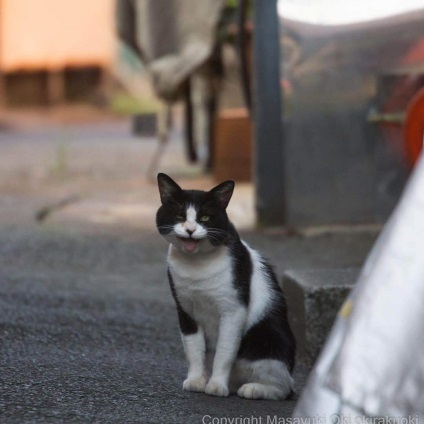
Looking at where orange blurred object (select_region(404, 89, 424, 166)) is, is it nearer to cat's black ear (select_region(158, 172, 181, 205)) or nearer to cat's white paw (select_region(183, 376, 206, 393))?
cat's black ear (select_region(158, 172, 181, 205))

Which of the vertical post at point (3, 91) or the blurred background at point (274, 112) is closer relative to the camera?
the blurred background at point (274, 112)

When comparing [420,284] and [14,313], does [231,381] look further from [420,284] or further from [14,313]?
[420,284]

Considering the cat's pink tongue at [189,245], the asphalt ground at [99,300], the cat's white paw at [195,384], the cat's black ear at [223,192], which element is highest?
the cat's black ear at [223,192]

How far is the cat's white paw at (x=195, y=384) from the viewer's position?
3.31 metres

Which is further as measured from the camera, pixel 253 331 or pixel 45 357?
pixel 45 357

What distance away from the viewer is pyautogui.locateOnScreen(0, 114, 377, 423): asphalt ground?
10.1 feet

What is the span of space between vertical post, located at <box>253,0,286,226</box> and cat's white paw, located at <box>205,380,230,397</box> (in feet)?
11.2

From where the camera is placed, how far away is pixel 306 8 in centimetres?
626

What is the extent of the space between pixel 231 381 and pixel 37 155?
30.3 feet

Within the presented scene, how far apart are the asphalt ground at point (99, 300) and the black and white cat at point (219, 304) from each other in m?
0.09

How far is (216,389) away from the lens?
327cm

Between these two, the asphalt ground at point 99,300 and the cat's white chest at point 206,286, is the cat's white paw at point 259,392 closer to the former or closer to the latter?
the asphalt ground at point 99,300

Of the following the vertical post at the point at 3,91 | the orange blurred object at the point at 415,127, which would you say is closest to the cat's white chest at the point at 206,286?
the orange blurred object at the point at 415,127

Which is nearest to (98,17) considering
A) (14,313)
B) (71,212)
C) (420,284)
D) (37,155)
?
(37,155)
